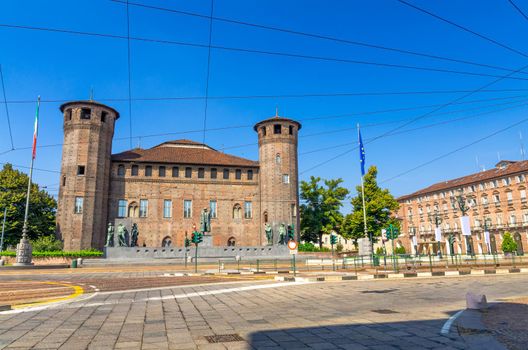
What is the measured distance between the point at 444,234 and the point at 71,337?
6992 centimetres

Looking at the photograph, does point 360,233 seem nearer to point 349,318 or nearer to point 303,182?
point 303,182

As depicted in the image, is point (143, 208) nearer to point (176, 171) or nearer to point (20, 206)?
point (176, 171)

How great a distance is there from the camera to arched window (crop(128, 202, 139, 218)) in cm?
4800

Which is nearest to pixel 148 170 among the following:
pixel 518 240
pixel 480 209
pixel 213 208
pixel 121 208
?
A: pixel 121 208

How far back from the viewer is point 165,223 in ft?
160

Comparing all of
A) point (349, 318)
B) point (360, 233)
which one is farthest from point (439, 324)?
point (360, 233)

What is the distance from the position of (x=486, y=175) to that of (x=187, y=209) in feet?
154

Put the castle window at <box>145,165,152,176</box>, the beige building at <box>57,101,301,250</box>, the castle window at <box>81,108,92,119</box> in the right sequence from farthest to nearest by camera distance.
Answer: the castle window at <box>145,165,152,176</box>, the castle window at <box>81,108,92,119</box>, the beige building at <box>57,101,301,250</box>

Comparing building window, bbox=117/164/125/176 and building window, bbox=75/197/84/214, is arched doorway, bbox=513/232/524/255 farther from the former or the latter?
building window, bbox=75/197/84/214

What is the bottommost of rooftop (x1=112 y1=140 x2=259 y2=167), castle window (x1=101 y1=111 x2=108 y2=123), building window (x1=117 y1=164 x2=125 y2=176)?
building window (x1=117 y1=164 x2=125 y2=176)

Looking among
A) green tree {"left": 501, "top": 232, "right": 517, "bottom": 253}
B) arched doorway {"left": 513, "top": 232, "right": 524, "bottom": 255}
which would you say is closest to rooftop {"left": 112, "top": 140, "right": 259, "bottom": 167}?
green tree {"left": 501, "top": 232, "right": 517, "bottom": 253}

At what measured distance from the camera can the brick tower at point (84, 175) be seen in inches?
1677

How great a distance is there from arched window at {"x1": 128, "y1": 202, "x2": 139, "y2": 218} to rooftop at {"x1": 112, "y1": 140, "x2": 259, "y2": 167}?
5.78 m

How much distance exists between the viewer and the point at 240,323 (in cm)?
641
